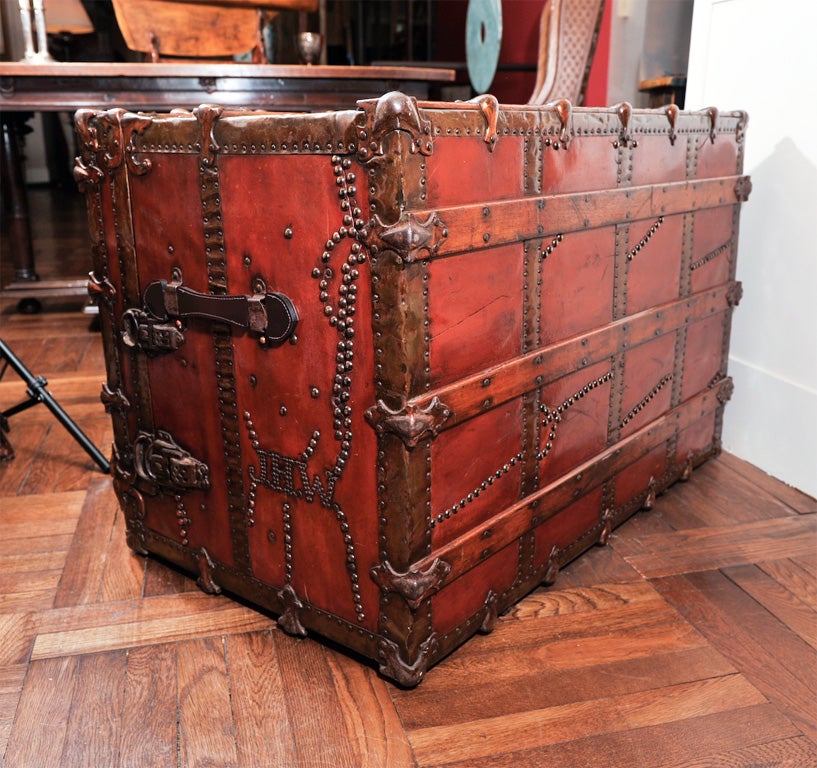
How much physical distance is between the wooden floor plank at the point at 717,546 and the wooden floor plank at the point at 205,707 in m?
0.89

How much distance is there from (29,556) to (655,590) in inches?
52.8

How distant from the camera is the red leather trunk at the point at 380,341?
128cm

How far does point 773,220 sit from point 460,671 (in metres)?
1.48

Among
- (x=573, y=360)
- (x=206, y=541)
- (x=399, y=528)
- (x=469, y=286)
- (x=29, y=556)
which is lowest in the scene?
(x=29, y=556)

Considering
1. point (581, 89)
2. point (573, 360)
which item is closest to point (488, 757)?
point (573, 360)

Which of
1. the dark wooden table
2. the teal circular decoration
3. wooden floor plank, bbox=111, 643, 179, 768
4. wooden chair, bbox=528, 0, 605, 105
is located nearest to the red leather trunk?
wooden floor plank, bbox=111, 643, 179, 768

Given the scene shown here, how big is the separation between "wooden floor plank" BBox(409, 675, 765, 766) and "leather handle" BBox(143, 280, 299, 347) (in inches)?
26.2

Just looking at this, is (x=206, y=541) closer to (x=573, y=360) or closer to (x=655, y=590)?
(x=573, y=360)

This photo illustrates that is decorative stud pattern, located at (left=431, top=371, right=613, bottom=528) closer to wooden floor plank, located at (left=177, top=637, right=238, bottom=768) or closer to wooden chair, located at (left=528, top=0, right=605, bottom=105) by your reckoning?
wooden floor plank, located at (left=177, top=637, right=238, bottom=768)

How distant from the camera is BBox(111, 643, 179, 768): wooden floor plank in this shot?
1286mm

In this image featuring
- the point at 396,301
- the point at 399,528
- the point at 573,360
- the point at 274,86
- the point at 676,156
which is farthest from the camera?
the point at 274,86

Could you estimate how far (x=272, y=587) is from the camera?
159cm

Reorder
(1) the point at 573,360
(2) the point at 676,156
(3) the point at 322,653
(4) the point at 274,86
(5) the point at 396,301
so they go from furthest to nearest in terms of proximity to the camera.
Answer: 1. (4) the point at 274,86
2. (2) the point at 676,156
3. (1) the point at 573,360
4. (3) the point at 322,653
5. (5) the point at 396,301

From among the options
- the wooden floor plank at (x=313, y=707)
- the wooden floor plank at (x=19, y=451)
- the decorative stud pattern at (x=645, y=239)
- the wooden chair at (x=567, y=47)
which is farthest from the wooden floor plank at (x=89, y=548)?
the wooden chair at (x=567, y=47)
